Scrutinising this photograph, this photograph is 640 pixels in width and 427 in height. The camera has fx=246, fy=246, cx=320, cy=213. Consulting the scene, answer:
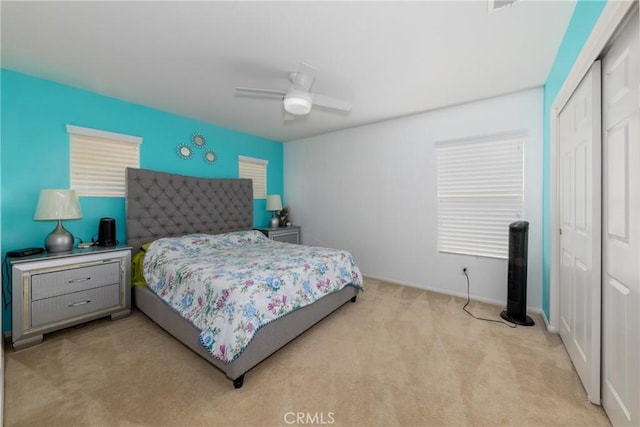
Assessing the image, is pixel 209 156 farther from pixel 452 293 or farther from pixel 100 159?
pixel 452 293

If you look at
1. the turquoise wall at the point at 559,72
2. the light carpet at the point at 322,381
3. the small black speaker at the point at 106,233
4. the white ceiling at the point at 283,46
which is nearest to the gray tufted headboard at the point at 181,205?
the small black speaker at the point at 106,233

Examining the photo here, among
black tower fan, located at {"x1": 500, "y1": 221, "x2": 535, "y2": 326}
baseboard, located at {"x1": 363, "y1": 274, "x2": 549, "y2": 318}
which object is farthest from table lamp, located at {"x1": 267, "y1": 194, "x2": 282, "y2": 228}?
black tower fan, located at {"x1": 500, "y1": 221, "x2": 535, "y2": 326}

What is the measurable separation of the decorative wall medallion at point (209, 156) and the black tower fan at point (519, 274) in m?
4.06

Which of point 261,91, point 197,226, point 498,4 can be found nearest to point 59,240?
point 197,226

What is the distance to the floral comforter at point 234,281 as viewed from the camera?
1691mm

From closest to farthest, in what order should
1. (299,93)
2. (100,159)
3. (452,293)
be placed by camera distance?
(299,93) → (100,159) → (452,293)

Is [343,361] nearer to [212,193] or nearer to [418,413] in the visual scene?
[418,413]

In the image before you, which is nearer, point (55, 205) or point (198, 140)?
point (55, 205)

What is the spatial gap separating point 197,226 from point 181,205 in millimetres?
375

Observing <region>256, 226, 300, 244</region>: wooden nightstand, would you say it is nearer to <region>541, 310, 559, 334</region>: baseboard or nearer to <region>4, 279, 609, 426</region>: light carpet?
<region>4, 279, 609, 426</region>: light carpet

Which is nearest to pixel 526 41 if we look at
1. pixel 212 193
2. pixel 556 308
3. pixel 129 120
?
pixel 556 308

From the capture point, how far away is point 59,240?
7.77ft

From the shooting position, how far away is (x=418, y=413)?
1451 millimetres

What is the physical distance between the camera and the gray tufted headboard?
300cm
